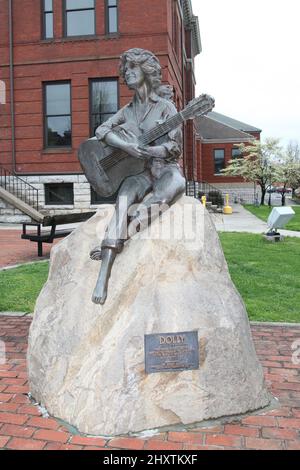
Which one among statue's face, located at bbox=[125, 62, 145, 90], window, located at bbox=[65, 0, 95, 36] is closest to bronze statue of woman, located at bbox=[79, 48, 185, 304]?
statue's face, located at bbox=[125, 62, 145, 90]

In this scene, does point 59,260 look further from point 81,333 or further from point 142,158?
point 142,158

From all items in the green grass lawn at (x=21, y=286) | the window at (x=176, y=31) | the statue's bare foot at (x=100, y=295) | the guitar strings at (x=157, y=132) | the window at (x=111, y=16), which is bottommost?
the green grass lawn at (x=21, y=286)

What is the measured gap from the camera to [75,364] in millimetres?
3742

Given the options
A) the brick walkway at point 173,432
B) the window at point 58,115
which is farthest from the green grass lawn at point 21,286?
the window at point 58,115

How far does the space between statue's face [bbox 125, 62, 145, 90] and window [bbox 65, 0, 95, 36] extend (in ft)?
57.7

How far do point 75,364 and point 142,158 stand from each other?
171 centimetres

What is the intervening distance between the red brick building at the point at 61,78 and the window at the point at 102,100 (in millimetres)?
40

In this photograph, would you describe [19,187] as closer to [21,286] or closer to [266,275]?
[21,286]

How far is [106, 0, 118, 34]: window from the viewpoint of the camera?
65.9 feet

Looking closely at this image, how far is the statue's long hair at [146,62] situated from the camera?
4223 millimetres

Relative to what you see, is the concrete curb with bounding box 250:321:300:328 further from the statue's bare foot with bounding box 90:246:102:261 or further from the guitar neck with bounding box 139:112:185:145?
the guitar neck with bounding box 139:112:185:145

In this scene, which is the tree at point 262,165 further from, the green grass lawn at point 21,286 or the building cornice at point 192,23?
the green grass lawn at point 21,286

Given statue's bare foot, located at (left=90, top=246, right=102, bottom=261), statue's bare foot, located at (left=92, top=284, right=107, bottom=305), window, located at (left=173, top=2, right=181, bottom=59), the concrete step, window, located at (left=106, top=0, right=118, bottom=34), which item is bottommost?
statue's bare foot, located at (left=92, top=284, right=107, bottom=305)

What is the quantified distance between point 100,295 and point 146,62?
2010mm
